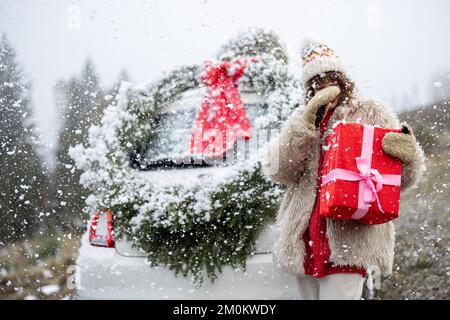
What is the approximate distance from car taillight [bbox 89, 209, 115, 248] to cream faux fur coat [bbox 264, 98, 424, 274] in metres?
1.03

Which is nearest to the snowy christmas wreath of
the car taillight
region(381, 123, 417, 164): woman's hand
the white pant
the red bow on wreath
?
the car taillight

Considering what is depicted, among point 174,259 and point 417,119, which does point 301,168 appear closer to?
point 174,259

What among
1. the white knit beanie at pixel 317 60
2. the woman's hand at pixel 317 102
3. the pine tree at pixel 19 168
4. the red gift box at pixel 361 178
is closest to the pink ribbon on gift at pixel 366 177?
the red gift box at pixel 361 178

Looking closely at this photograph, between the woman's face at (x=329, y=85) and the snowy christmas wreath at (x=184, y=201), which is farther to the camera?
the snowy christmas wreath at (x=184, y=201)

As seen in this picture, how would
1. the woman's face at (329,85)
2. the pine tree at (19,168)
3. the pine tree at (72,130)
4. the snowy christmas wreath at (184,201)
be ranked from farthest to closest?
the pine tree at (72,130), the pine tree at (19,168), the snowy christmas wreath at (184,201), the woman's face at (329,85)

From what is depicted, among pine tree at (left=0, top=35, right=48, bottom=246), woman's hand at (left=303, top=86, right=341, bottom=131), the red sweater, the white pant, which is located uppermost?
woman's hand at (left=303, top=86, right=341, bottom=131)

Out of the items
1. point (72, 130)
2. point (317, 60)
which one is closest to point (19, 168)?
point (72, 130)

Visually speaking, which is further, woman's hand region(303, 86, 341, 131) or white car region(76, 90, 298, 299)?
white car region(76, 90, 298, 299)

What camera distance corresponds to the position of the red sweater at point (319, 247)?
8.23 feet

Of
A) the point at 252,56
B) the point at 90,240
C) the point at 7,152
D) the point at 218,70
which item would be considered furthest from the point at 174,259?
the point at 7,152

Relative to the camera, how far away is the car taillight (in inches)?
121

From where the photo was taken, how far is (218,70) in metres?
3.76

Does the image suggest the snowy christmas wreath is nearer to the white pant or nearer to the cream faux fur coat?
the cream faux fur coat

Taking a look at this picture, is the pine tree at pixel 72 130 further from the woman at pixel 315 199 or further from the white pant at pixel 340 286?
the white pant at pixel 340 286
